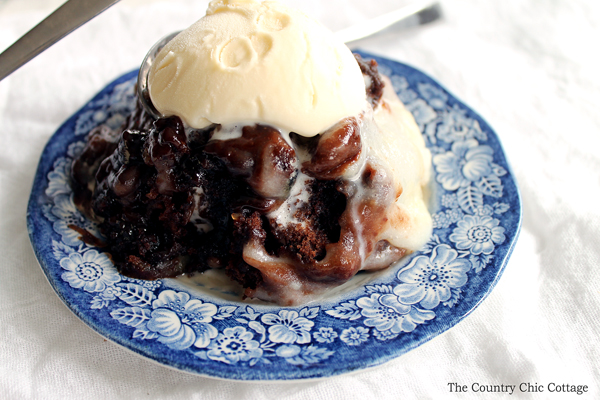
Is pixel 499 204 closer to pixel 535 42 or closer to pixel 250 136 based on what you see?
pixel 250 136

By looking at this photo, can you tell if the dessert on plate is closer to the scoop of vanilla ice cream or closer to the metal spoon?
the scoop of vanilla ice cream

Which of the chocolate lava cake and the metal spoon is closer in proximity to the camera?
the chocolate lava cake

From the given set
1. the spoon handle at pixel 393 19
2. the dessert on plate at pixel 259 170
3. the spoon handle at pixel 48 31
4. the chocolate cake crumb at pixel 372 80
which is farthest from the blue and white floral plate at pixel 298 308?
the spoon handle at pixel 393 19

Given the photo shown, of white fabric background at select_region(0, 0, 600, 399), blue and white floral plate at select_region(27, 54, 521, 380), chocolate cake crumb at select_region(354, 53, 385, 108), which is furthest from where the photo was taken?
chocolate cake crumb at select_region(354, 53, 385, 108)

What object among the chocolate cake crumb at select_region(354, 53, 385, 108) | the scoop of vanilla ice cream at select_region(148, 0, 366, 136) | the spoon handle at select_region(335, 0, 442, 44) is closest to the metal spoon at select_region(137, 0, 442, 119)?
the spoon handle at select_region(335, 0, 442, 44)

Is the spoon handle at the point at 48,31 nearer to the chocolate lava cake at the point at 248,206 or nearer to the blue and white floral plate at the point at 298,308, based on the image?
the chocolate lava cake at the point at 248,206

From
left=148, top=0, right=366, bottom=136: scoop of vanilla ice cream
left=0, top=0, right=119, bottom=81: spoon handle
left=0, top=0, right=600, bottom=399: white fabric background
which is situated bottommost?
left=0, top=0, right=600, bottom=399: white fabric background
